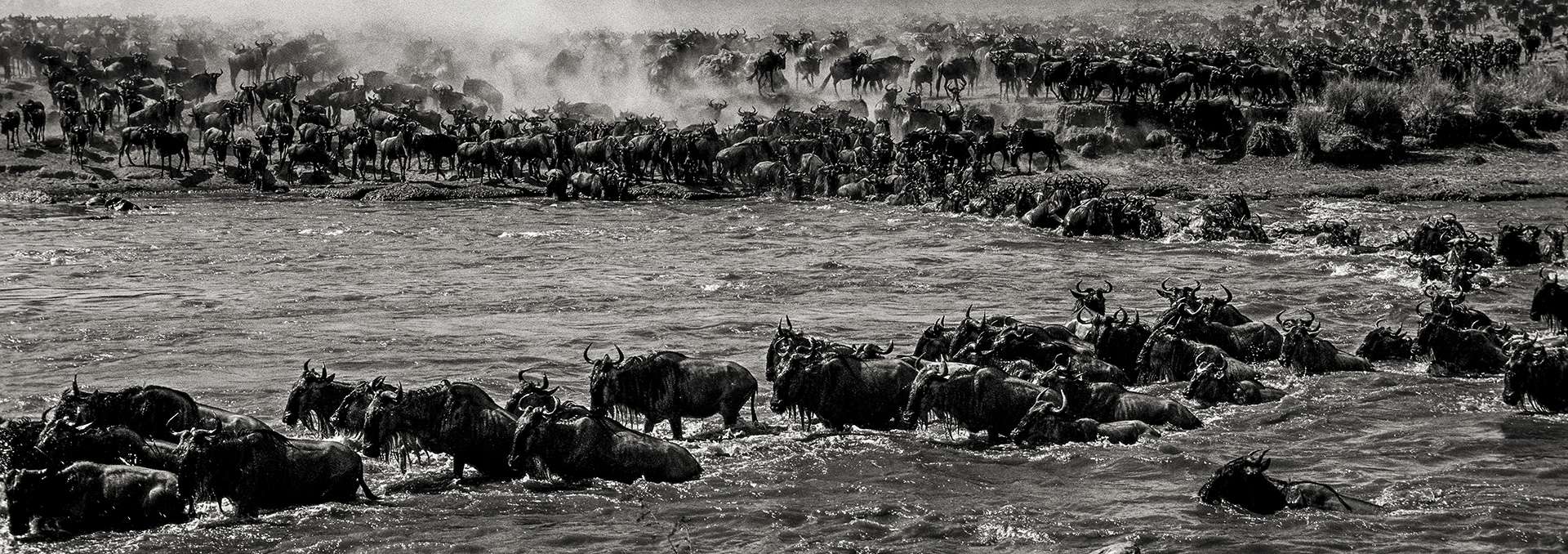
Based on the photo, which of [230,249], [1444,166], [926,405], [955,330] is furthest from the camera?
[1444,166]

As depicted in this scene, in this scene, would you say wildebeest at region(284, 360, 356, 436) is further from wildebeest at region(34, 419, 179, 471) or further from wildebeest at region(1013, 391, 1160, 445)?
wildebeest at region(1013, 391, 1160, 445)

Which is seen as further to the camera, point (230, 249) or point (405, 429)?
point (230, 249)

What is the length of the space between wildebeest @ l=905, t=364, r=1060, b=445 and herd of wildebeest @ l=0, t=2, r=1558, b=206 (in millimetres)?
17399

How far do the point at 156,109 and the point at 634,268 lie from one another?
20882 millimetres

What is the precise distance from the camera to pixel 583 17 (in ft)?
234

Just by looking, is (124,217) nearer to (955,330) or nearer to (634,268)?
(634,268)

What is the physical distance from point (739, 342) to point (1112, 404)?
17.9 ft

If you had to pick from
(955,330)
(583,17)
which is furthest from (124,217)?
(583,17)

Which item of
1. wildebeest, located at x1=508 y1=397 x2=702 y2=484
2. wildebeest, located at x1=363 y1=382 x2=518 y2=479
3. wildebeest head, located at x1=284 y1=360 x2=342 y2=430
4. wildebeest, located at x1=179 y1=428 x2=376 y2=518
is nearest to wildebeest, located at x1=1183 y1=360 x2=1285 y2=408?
wildebeest, located at x1=508 y1=397 x2=702 y2=484

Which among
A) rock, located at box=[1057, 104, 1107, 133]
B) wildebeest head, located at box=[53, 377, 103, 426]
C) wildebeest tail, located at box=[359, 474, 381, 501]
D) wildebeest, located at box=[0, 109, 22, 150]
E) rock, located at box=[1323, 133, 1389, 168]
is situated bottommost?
wildebeest tail, located at box=[359, 474, 381, 501]

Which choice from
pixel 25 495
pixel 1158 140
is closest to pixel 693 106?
pixel 1158 140

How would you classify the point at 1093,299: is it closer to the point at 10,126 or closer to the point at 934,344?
the point at 934,344

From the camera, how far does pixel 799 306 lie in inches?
741

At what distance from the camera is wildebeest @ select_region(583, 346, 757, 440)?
453 inches
